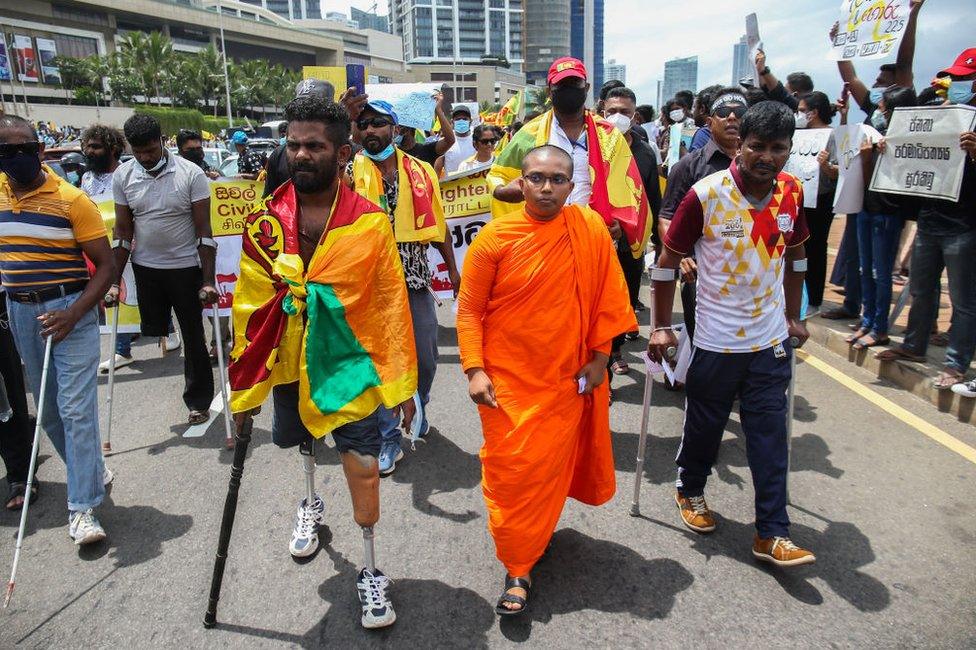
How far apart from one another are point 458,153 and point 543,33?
161897 mm

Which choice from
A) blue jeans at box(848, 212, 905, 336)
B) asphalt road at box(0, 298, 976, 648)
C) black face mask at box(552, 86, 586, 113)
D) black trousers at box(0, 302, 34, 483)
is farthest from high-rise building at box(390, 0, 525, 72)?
asphalt road at box(0, 298, 976, 648)

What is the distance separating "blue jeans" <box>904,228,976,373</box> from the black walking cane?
4577 mm

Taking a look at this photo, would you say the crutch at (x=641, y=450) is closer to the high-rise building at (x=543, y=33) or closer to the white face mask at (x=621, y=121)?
the white face mask at (x=621, y=121)

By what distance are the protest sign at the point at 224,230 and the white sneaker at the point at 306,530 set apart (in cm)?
243

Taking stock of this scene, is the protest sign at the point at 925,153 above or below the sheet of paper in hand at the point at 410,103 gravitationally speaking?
below

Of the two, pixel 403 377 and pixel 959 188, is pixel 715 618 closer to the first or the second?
pixel 403 377

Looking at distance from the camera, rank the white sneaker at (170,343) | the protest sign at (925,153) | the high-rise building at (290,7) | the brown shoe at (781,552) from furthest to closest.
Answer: the high-rise building at (290,7)
the white sneaker at (170,343)
the protest sign at (925,153)
the brown shoe at (781,552)

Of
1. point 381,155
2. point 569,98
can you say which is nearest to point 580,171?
point 569,98

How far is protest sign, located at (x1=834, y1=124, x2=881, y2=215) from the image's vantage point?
17.6 feet

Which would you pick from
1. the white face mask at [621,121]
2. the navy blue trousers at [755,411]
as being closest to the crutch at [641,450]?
the navy blue trousers at [755,411]

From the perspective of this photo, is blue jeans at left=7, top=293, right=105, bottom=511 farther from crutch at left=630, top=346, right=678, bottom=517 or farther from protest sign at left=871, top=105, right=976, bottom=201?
protest sign at left=871, top=105, right=976, bottom=201

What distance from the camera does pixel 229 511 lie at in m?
2.52

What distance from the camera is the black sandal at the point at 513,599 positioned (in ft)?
8.45

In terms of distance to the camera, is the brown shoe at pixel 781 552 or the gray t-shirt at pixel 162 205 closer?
the brown shoe at pixel 781 552
